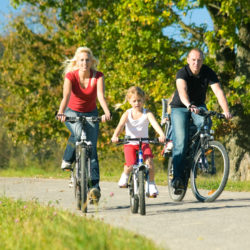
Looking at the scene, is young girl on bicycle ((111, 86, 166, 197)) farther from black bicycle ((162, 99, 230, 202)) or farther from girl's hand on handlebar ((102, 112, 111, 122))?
black bicycle ((162, 99, 230, 202))

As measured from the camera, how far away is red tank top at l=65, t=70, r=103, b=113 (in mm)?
6879

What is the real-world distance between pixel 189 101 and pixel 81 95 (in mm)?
1403

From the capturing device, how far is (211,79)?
7.35 m

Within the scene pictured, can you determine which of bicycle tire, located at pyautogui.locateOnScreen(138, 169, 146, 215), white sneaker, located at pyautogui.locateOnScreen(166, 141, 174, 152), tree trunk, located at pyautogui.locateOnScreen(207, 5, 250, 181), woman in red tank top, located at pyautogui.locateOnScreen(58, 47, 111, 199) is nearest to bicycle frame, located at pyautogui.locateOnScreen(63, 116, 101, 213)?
woman in red tank top, located at pyautogui.locateOnScreen(58, 47, 111, 199)

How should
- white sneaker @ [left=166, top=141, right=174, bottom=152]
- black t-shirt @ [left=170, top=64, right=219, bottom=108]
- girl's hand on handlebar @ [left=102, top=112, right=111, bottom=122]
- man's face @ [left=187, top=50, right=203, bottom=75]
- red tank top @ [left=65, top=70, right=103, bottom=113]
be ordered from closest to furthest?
girl's hand on handlebar @ [left=102, top=112, right=111, bottom=122] < red tank top @ [left=65, top=70, right=103, bottom=113] < man's face @ [left=187, top=50, right=203, bottom=75] < black t-shirt @ [left=170, top=64, right=219, bottom=108] < white sneaker @ [left=166, top=141, right=174, bottom=152]

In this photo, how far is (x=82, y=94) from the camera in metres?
6.89

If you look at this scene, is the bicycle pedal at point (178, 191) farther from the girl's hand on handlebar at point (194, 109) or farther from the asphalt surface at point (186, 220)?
the girl's hand on handlebar at point (194, 109)

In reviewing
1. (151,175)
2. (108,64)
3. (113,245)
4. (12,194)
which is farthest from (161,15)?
(113,245)

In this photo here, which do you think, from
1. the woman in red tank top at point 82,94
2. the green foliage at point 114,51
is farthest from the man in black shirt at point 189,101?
the green foliage at point 114,51

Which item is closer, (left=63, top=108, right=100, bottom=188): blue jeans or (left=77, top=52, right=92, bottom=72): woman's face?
(left=63, top=108, right=100, bottom=188): blue jeans

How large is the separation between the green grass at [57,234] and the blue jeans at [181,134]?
1924 mm

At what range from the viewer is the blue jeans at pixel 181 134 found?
7.28m

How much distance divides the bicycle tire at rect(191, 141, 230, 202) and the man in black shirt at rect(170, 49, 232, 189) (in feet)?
0.62

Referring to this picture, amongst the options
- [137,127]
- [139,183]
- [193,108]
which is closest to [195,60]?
[193,108]
